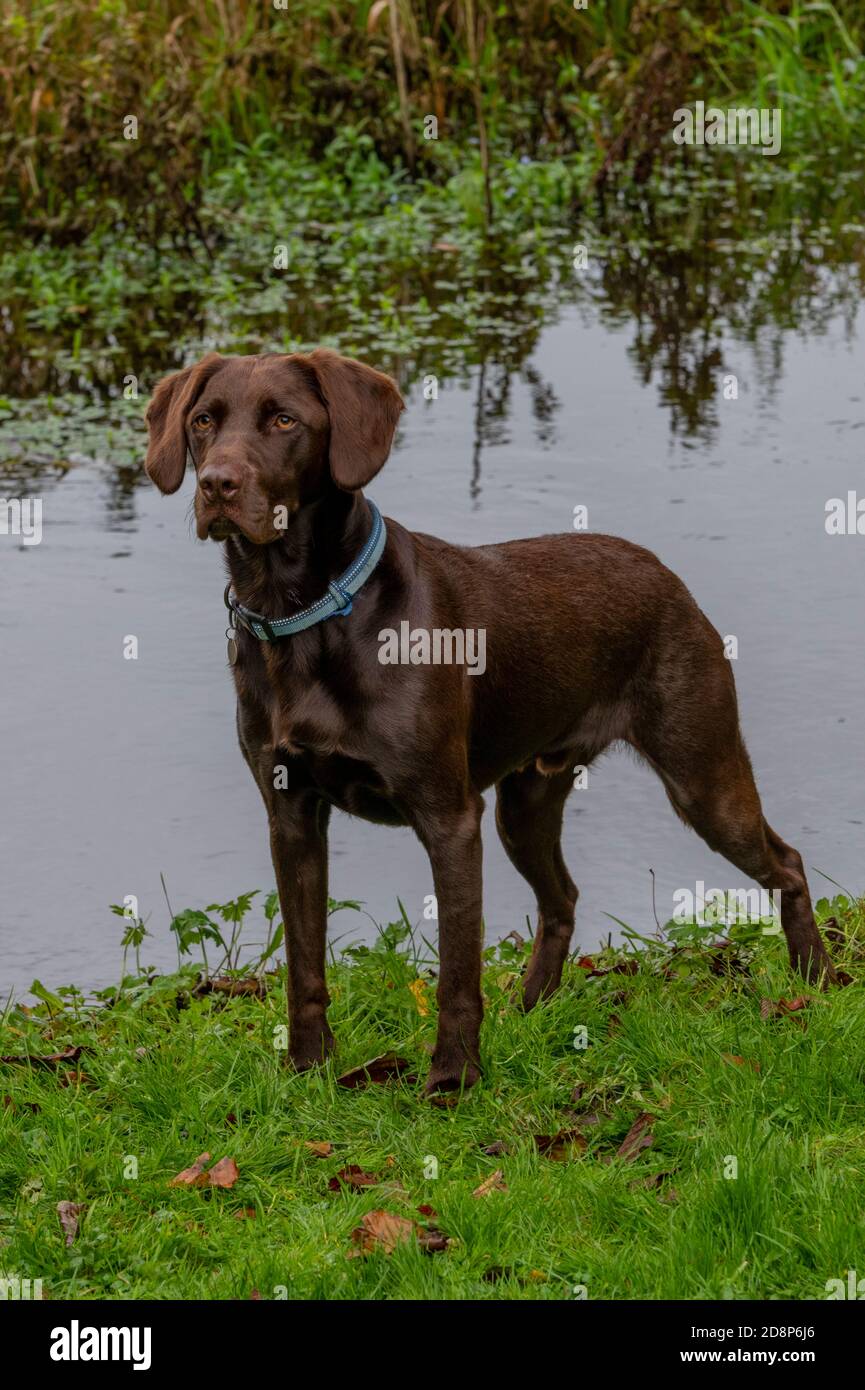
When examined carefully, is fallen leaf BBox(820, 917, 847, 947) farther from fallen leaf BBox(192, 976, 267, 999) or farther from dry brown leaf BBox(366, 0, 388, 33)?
dry brown leaf BBox(366, 0, 388, 33)

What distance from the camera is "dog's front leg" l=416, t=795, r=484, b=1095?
447cm

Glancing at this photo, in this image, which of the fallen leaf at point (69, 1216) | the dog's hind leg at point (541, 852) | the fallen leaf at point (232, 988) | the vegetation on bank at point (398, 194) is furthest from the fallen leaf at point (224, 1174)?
the vegetation on bank at point (398, 194)

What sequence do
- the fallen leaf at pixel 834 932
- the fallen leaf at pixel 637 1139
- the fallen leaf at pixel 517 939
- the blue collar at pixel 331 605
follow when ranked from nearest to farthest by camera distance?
the fallen leaf at pixel 637 1139 < the blue collar at pixel 331 605 < the fallen leaf at pixel 834 932 < the fallen leaf at pixel 517 939

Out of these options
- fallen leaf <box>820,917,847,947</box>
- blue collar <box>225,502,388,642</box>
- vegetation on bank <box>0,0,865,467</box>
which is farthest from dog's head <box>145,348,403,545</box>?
vegetation on bank <box>0,0,865,467</box>

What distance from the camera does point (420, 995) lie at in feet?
16.3

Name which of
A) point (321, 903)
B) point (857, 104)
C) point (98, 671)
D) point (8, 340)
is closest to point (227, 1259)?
point (321, 903)

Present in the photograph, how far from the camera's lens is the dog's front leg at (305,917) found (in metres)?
4.61

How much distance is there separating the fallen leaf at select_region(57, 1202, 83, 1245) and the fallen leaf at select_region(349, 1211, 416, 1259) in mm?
571

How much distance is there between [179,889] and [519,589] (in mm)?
1547

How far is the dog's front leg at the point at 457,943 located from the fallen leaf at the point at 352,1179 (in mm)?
364

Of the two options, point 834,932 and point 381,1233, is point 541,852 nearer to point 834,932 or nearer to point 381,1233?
point 834,932

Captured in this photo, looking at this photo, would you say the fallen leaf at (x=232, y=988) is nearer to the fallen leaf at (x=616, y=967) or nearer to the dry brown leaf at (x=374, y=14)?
A: the fallen leaf at (x=616, y=967)

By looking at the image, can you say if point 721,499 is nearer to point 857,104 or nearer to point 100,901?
point 100,901

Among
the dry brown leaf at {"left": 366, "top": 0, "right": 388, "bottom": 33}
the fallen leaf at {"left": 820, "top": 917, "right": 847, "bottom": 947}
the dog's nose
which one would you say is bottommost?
the fallen leaf at {"left": 820, "top": 917, "right": 847, "bottom": 947}
